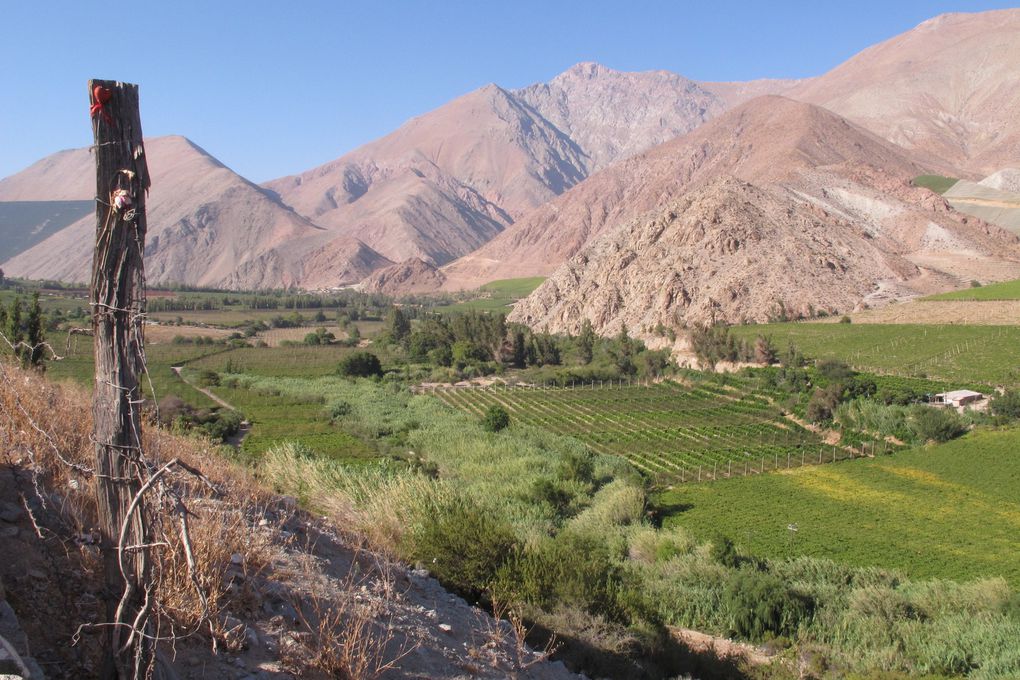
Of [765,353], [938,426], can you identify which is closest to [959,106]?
[765,353]

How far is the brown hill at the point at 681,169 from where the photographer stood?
129 metres

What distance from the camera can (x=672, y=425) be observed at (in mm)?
44094

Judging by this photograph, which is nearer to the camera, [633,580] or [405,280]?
[633,580]

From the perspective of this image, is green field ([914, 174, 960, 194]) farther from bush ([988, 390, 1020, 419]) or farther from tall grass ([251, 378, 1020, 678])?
tall grass ([251, 378, 1020, 678])

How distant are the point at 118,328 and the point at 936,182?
145388mm

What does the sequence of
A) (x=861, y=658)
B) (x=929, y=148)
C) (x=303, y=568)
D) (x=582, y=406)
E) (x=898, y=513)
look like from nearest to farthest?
(x=303, y=568), (x=861, y=658), (x=898, y=513), (x=582, y=406), (x=929, y=148)

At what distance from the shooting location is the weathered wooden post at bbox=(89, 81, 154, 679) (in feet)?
13.9

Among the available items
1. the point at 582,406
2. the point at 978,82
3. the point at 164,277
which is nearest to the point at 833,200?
the point at 582,406

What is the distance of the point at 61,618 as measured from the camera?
15.4 ft

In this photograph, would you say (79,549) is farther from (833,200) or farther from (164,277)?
(164,277)

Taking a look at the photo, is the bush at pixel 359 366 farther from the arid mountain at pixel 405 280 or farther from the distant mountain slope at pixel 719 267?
the arid mountain at pixel 405 280

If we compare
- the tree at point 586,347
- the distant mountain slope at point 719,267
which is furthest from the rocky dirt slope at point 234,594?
the distant mountain slope at point 719,267

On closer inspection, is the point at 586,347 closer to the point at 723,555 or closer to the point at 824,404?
the point at 824,404

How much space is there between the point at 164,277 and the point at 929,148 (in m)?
179
